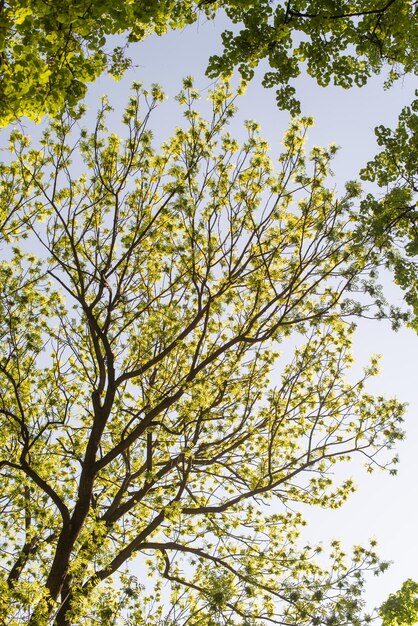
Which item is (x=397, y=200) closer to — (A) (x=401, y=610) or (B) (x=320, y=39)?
(B) (x=320, y=39)

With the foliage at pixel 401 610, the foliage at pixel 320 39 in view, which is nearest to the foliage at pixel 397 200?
the foliage at pixel 320 39

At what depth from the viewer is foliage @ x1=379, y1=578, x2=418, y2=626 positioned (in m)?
18.7

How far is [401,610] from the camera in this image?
18.9 m

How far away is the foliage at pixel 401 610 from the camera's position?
1867 cm

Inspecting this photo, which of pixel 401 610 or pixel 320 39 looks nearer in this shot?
pixel 320 39

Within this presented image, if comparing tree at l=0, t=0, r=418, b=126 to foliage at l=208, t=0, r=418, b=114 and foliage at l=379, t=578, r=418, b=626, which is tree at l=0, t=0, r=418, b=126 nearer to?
foliage at l=208, t=0, r=418, b=114

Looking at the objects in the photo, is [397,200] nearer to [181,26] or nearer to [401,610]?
[181,26]

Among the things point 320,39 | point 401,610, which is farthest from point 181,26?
point 401,610

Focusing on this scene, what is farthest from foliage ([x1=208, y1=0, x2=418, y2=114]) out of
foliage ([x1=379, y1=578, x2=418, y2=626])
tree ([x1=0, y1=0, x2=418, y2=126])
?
foliage ([x1=379, y1=578, x2=418, y2=626])

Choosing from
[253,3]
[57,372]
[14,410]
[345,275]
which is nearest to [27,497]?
[14,410]

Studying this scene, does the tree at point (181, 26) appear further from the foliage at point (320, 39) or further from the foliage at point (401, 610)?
the foliage at point (401, 610)

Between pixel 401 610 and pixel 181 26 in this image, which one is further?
pixel 401 610

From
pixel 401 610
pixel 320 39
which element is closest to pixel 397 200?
pixel 320 39

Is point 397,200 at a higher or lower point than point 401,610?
higher
